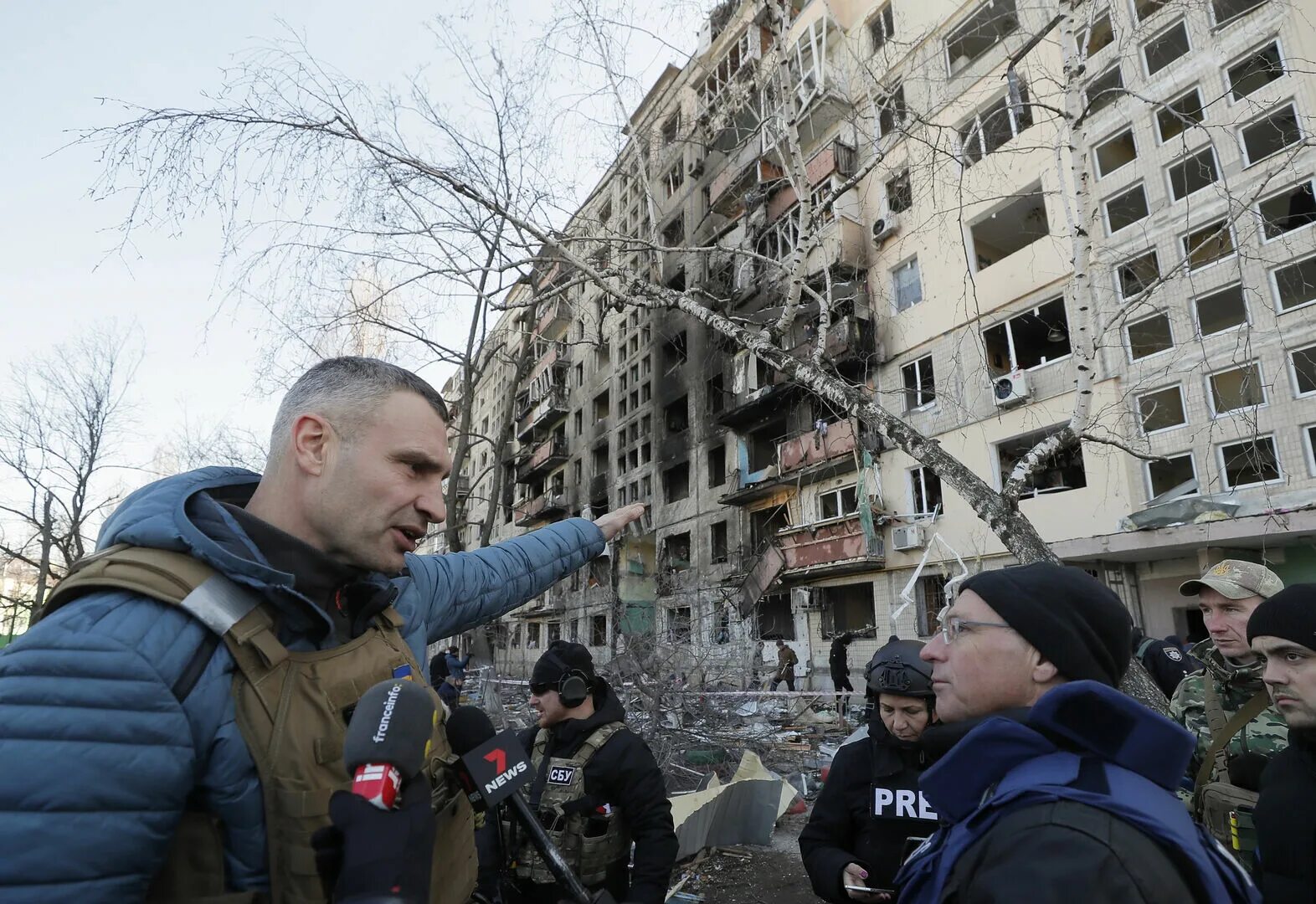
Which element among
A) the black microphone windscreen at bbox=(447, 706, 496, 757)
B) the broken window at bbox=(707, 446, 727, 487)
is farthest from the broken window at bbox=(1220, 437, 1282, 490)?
the broken window at bbox=(707, 446, 727, 487)

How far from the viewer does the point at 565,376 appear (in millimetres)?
40188

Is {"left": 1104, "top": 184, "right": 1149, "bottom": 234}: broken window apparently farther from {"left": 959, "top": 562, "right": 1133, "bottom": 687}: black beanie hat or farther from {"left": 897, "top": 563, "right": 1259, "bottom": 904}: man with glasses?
{"left": 897, "top": 563, "right": 1259, "bottom": 904}: man with glasses

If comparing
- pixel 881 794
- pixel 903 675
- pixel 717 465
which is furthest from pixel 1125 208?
pixel 881 794

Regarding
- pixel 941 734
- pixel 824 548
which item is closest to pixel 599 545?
pixel 941 734

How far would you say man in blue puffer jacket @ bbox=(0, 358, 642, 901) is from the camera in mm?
1021

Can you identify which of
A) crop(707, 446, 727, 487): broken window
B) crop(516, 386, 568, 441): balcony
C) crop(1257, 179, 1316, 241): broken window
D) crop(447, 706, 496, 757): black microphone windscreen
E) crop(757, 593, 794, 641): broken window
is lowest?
crop(757, 593, 794, 641): broken window

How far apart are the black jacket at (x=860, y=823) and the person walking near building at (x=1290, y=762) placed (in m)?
1.10

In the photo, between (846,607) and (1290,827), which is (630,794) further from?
(846,607)

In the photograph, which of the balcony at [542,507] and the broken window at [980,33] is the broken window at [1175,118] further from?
the balcony at [542,507]

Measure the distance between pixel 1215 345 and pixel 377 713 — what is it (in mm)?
17076

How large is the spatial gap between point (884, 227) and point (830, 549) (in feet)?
32.0

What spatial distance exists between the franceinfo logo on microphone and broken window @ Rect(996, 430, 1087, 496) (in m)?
16.5

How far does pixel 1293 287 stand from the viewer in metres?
12.9

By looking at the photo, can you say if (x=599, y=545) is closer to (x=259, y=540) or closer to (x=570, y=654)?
(x=570, y=654)
